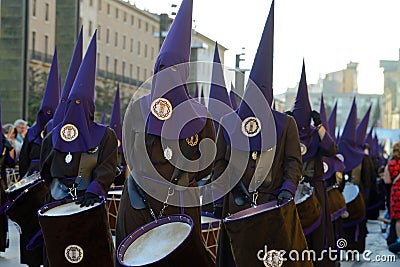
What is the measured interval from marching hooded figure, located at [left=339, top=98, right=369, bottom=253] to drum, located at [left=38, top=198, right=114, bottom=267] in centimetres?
622

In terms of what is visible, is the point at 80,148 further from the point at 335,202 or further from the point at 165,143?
the point at 335,202

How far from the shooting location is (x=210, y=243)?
7.68 m

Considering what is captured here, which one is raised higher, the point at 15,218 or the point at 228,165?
the point at 228,165

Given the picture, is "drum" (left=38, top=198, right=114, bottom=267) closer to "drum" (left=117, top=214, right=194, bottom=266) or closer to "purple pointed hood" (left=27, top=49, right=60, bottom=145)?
"drum" (left=117, top=214, right=194, bottom=266)

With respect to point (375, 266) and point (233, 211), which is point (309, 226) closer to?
point (233, 211)

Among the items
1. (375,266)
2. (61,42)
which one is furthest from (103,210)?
(61,42)

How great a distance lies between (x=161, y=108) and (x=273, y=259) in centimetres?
140

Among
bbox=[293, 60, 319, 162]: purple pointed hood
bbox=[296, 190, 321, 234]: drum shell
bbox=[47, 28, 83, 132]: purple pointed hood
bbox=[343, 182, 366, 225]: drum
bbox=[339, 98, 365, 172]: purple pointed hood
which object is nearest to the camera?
bbox=[296, 190, 321, 234]: drum shell

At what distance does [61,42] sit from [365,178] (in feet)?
67.8

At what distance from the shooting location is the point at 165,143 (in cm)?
687

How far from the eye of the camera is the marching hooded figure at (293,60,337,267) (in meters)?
9.12

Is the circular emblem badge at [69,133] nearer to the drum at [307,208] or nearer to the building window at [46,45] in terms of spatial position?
the drum at [307,208]

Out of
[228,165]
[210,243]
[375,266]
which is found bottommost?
[375,266]

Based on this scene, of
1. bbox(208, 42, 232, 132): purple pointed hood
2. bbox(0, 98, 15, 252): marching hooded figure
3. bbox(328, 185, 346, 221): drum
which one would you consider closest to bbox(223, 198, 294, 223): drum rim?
bbox(328, 185, 346, 221): drum
